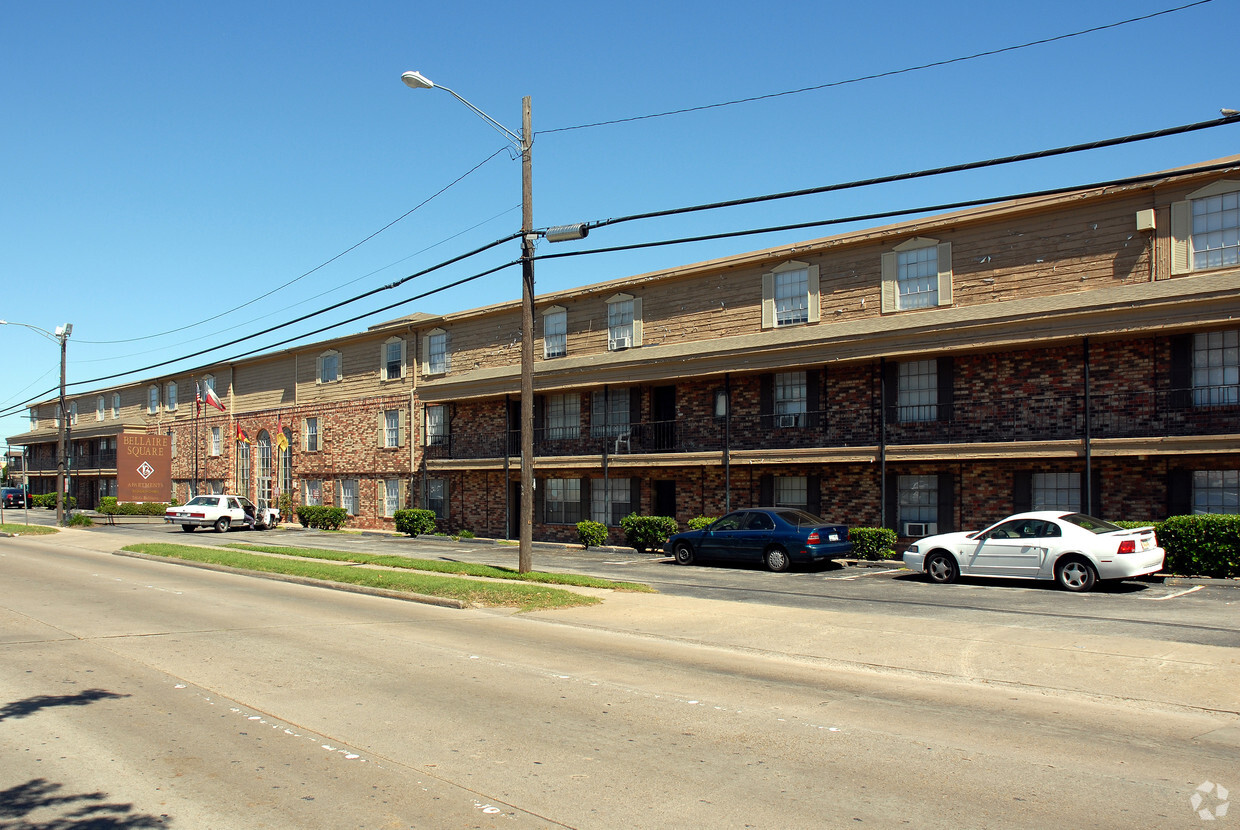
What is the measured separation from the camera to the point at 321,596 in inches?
679

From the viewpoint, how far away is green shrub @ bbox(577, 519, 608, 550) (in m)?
29.5

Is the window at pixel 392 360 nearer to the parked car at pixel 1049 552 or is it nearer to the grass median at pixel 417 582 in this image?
the grass median at pixel 417 582

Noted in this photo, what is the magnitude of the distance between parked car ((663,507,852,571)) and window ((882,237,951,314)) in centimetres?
646

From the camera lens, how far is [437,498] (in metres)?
37.7

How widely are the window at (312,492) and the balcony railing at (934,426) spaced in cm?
1578

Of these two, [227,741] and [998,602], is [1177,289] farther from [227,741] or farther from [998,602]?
[227,741]

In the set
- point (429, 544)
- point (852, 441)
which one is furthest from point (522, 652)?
point (429, 544)

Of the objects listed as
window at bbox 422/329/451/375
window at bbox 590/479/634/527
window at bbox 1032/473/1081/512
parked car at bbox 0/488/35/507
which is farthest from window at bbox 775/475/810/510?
parked car at bbox 0/488/35/507

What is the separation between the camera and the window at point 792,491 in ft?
85.0

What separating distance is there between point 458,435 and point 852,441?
1745 cm

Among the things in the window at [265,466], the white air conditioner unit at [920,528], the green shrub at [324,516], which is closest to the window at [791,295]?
the white air conditioner unit at [920,528]

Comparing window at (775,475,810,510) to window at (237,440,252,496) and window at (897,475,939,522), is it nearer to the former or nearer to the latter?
window at (897,475,939,522)

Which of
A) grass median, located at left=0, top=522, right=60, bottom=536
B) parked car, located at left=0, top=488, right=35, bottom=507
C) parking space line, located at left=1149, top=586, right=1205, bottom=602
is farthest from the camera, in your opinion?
parked car, located at left=0, top=488, right=35, bottom=507

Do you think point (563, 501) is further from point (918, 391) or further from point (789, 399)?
point (918, 391)
